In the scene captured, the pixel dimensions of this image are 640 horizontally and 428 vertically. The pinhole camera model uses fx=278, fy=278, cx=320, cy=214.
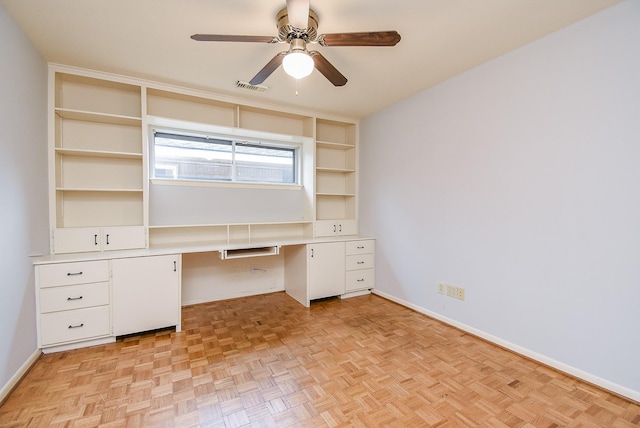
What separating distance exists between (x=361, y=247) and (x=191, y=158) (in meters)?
2.45

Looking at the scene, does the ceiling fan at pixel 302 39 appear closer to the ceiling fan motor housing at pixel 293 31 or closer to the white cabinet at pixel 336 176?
the ceiling fan motor housing at pixel 293 31

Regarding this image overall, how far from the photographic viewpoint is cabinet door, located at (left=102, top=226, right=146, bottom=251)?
2.73 metres

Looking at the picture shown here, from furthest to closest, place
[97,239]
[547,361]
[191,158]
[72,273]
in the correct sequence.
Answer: [191,158], [97,239], [72,273], [547,361]

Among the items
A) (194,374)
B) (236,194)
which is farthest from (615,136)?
(236,194)

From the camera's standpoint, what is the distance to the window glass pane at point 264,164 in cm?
374

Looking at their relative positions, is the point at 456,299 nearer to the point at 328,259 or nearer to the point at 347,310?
the point at 347,310

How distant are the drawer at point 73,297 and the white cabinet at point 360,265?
2.56 metres

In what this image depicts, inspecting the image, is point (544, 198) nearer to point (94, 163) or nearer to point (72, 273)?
point (72, 273)

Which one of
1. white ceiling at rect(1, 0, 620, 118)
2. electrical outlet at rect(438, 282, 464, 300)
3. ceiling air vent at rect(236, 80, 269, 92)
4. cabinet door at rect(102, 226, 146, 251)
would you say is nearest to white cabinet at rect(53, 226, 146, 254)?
cabinet door at rect(102, 226, 146, 251)

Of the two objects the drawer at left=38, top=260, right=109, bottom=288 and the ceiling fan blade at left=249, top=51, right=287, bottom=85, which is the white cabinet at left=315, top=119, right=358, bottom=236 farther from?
the drawer at left=38, top=260, right=109, bottom=288

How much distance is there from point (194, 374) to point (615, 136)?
10.7ft

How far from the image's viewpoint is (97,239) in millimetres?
2697

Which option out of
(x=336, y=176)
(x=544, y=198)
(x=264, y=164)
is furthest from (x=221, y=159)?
(x=544, y=198)

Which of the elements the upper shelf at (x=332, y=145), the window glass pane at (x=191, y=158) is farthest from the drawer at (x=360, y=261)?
the window glass pane at (x=191, y=158)
